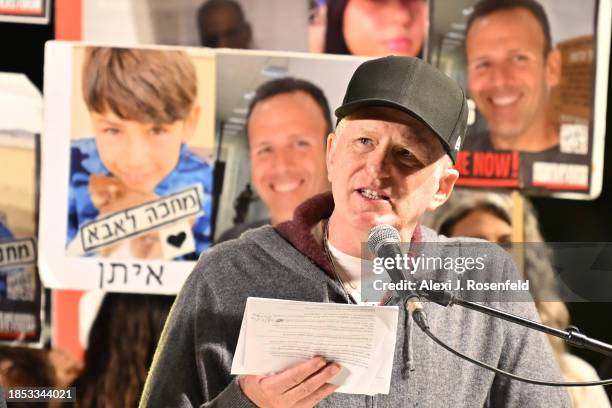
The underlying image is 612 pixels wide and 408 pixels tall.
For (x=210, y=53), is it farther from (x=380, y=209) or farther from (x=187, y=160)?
(x=380, y=209)

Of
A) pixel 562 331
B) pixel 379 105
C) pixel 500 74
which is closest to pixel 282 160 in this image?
pixel 500 74

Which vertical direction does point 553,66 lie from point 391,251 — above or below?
above

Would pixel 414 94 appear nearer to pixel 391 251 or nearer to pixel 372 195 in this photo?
pixel 372 195

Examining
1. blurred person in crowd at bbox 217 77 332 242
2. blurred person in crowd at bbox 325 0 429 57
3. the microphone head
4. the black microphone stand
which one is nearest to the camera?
the black microphone stand

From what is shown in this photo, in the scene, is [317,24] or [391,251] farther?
[317,24]

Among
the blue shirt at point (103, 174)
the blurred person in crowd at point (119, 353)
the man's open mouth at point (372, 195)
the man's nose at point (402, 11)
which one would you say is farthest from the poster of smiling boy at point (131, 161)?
the man's open mouth at point (372, 195)

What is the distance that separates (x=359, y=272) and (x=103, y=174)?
1.05 m

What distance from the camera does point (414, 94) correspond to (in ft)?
4.88

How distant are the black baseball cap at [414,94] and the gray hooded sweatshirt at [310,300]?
232mm

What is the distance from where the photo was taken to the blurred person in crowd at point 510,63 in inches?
95.7

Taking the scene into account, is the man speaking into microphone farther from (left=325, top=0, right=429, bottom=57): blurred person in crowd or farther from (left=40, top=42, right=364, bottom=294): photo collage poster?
(left=325, top=0, right=429, bottom=57): blurred person in crowd

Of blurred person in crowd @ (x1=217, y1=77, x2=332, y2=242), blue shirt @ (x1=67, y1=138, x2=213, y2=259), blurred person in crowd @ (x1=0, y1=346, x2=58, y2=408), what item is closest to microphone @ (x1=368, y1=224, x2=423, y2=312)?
blurred person in crowd @ (x1=217, y1=77, x2=332, y2=242)

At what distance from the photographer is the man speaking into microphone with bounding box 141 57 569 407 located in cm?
150

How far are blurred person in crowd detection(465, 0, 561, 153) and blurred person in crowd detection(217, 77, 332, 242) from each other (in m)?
0.49
